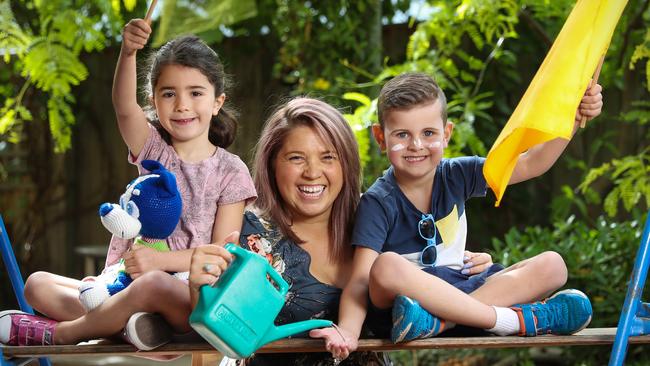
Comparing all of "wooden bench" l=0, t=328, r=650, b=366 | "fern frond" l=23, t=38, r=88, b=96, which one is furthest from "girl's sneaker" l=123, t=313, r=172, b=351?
"fern frond" l=23, t=38, r=88, b=96

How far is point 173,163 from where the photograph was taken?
2.48 m

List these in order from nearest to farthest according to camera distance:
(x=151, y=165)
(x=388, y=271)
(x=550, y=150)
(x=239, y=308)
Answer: (x=239, y=308)
(x=388, y=271)
(x=151, y=165)
(x=550, y=150)

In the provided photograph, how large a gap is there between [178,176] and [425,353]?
235 cm

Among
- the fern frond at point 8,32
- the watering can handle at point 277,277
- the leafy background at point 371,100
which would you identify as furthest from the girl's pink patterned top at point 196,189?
the fern frond at point 8,32

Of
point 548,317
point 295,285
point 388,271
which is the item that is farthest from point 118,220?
point 548,317

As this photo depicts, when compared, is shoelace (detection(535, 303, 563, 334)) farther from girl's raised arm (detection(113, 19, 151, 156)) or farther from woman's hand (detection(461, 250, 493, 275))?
girl's raised arm (detection(113, 19, 151, 156))

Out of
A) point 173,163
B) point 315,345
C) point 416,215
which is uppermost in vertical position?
point 173,163

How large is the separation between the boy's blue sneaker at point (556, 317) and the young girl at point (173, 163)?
78 cm

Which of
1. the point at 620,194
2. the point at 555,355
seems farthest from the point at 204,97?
the point at 555,355

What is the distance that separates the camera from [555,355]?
454cm

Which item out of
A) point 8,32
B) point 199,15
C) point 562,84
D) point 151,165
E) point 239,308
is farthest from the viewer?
point 199,15

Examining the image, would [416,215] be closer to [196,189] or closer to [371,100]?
[196,189]

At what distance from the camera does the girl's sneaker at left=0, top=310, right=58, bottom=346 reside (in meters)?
2.28

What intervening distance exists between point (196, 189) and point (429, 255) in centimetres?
63
